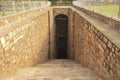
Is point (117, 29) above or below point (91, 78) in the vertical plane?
above

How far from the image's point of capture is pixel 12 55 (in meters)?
5.68

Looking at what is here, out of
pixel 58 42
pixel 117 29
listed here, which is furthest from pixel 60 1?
pixel 117 29

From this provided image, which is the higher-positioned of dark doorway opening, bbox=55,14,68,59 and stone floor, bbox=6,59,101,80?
stone floor, bbox=6,59,101,80

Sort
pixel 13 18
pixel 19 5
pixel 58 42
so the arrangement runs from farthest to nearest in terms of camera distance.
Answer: pixel 58 42 → pixel 19 5 → pixel 13 18

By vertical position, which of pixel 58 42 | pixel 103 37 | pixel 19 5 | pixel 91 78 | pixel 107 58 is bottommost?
pixel 58 42

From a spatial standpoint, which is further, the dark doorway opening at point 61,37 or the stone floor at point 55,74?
the dark doorway opening at point 61,37

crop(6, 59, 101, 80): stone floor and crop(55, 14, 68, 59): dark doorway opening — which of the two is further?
crop(55, 14, 68, 59): dark doorway opening

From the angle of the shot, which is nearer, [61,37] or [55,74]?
[55,74]

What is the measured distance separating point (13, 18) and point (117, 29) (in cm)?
468

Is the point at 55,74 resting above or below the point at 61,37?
above

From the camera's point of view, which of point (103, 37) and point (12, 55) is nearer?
point (103, 37)

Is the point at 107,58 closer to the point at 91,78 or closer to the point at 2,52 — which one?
the point at 91,78

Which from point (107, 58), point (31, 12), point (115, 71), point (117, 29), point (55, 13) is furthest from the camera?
point (55, 13)

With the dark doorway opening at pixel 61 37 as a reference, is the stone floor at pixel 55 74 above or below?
above
